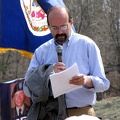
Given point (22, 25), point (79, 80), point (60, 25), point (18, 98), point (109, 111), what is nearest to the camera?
point (79, 80)

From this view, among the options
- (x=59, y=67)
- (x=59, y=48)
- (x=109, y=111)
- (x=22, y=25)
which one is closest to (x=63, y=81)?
(x=59, y=67)

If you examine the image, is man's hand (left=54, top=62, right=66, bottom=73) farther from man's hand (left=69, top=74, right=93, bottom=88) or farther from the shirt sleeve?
the shirt sleeve

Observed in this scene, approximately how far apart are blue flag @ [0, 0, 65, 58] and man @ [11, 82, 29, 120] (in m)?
0.46

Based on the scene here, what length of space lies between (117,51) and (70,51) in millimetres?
14546

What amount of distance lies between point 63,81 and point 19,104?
225 centimetres

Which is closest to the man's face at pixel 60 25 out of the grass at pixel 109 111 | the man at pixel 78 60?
the man at pixel 78 60

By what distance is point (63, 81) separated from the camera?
2510mm

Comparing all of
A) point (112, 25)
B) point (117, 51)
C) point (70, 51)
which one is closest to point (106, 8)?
point (112, 25)

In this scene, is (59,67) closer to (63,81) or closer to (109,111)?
(63,81)

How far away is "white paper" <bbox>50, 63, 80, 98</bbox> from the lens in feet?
8.07

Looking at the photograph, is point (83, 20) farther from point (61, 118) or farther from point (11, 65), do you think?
point (61, 118)

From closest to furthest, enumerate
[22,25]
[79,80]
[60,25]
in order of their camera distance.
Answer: [79,80] → [60,25] → [22,25]

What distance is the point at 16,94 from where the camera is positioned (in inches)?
183

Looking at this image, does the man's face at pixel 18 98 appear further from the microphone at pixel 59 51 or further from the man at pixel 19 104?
the microphone at pixel 59 51
